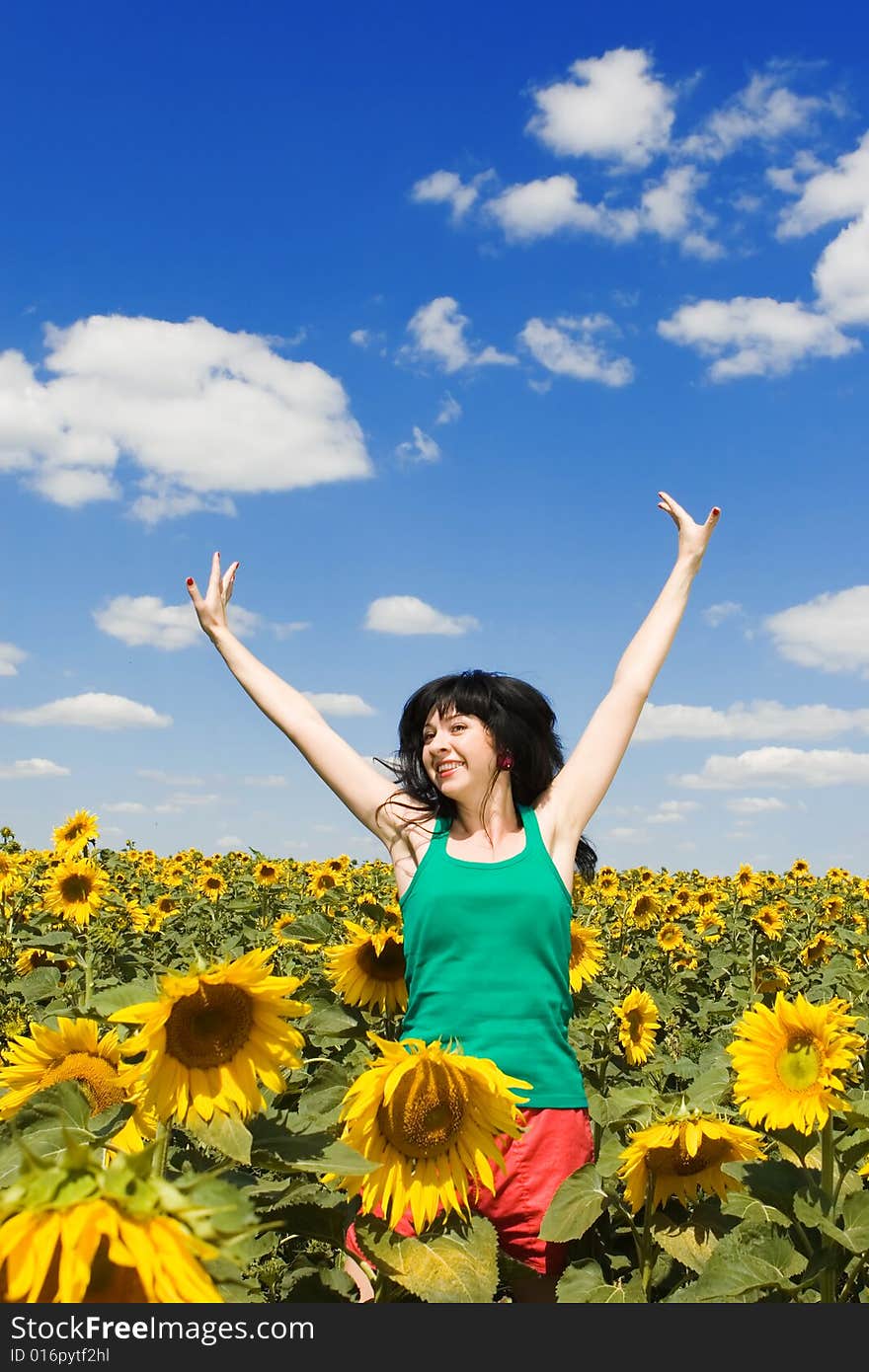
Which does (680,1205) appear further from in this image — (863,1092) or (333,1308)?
(333,1308)

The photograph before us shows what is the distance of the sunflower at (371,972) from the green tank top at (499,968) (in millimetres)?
763

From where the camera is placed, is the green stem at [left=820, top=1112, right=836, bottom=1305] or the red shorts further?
the red shorts

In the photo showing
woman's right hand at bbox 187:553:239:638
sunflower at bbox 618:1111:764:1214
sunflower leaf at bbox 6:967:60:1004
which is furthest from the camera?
sunflower leaf at bbox 6:967:60:1004

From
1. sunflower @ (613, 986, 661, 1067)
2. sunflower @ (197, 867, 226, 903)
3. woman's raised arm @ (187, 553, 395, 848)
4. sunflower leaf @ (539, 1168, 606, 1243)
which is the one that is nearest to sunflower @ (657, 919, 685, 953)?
sunflower @ (613, 986, 661, 1067)

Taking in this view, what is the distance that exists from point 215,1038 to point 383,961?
7.65 ft

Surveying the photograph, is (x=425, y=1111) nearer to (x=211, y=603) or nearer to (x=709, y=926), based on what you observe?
(x=211, y=603)

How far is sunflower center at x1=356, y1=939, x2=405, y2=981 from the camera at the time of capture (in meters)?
4.41

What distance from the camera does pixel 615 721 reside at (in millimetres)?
4074

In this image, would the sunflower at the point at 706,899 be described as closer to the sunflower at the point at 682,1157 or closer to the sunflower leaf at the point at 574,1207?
the sunflower at the point at 682,1157

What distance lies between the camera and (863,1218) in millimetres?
2988

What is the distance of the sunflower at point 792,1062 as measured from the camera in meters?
3.18

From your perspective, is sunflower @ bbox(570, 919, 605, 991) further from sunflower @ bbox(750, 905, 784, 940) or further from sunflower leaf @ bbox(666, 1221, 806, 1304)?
sunflower @ bbox(750, 905, 784, 940)

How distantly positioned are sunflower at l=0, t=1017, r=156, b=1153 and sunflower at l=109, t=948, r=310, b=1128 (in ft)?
1.74

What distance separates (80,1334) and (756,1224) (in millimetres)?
2150
